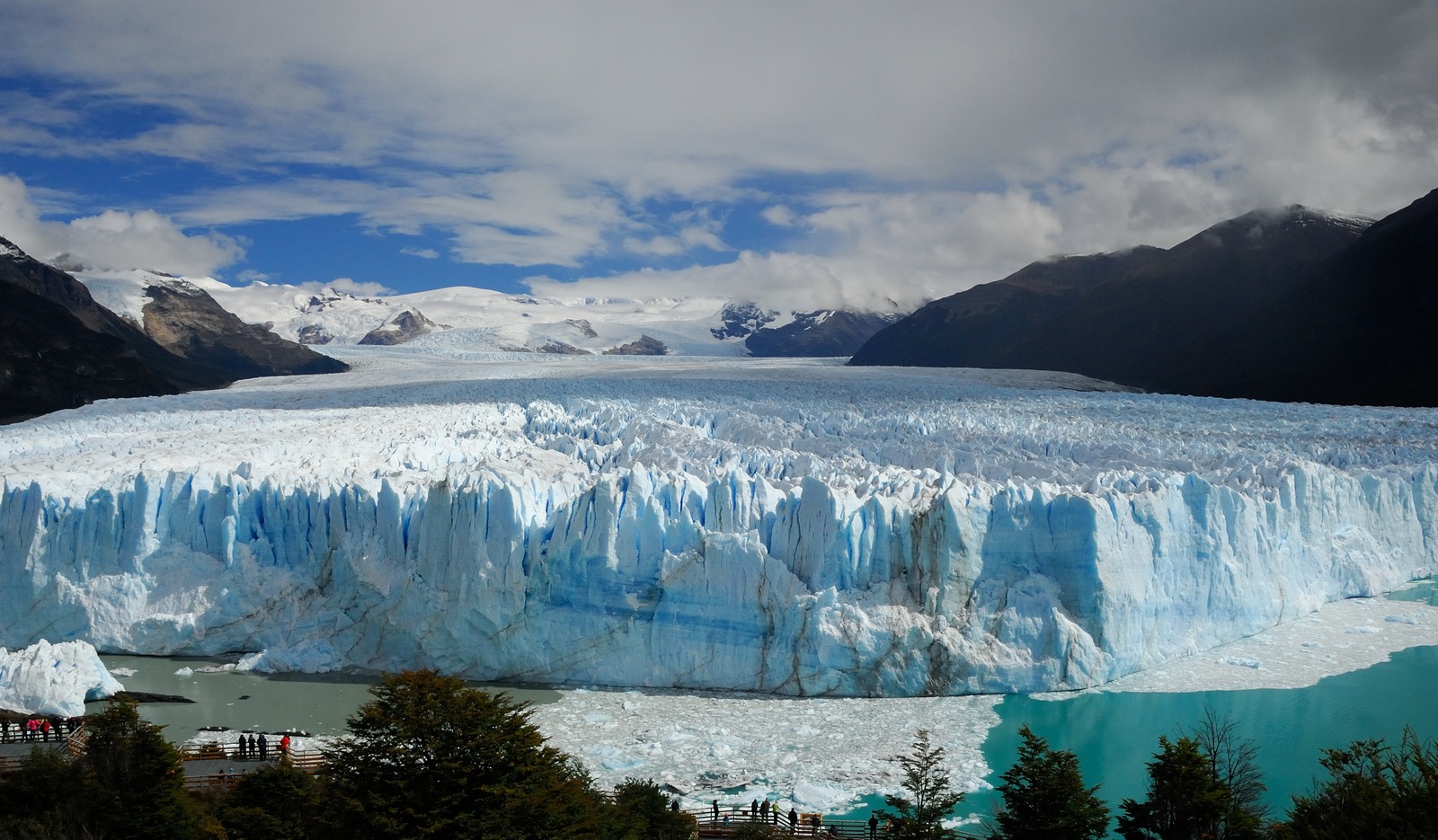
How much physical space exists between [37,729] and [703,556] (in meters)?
8.68

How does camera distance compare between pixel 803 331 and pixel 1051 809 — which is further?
pixel 803 331

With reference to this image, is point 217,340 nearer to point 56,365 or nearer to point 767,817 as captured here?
point 56,365

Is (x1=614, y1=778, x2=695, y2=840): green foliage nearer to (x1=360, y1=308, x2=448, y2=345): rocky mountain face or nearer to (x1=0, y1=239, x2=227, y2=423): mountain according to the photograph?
(x1=0, y1=239, x2=227, y2=423): mountain

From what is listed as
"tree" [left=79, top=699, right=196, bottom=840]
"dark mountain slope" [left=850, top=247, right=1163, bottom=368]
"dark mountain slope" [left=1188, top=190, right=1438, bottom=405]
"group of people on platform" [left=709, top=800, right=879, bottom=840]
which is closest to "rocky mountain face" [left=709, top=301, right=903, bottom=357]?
"dark mountain slope" [left=850, top=247, right=1163, bottom=368]

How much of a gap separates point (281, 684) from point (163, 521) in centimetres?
389

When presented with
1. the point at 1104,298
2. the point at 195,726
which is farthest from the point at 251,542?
the point at 1104,298

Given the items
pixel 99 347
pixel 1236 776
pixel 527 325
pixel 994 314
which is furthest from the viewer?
pixel 527 325

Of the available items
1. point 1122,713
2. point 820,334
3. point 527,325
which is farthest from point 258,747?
point 820,334

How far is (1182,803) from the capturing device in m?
8.79

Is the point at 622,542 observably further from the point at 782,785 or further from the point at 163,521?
the point at 163,521

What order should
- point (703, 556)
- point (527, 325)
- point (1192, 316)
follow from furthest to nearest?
point (527, 325) → point (1192, 316) → point (703, 556)

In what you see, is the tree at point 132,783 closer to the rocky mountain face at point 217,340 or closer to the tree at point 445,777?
the tree at point 445,777

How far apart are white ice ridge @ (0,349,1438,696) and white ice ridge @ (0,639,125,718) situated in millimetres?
1753

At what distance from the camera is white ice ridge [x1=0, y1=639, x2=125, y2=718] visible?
13367 mm
